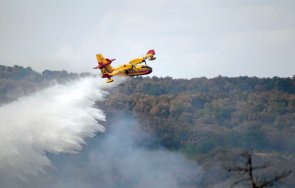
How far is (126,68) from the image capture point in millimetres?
71625

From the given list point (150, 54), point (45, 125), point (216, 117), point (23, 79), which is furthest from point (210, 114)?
point (150, 54)

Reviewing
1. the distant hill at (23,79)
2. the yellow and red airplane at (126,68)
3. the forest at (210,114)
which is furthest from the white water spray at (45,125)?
the distant hill at (23,79)

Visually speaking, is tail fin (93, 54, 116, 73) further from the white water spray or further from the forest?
the forest

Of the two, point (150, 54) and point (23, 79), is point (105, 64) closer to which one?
point (150, 54)

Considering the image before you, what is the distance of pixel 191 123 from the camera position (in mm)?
135250

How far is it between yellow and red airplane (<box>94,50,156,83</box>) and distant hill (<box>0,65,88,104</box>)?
58.1 meters

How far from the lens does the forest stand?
11356cm

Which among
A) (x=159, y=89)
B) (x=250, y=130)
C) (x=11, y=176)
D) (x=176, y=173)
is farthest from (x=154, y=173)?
(x=159, y=89)

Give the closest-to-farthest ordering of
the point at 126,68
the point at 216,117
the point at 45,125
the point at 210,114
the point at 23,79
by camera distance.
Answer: the point at 126,68 < the point at 45,125 < the point at 216,117 < the point at 210,114 < the point at 23,79

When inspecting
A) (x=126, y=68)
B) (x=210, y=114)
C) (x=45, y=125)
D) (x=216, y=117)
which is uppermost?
(x=126, y=68)

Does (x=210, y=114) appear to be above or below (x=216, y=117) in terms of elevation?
above

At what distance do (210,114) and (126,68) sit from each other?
247 ft

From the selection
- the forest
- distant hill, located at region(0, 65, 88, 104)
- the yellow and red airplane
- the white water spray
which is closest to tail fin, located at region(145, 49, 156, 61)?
the yellow and red airplane

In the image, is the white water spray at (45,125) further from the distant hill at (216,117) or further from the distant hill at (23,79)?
the distant hill at (23,79)
